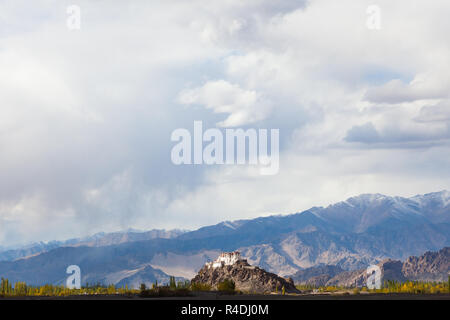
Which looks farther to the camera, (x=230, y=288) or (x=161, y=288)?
(x=230, y=288)
